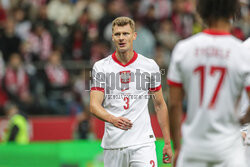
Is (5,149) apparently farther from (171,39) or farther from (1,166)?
(171,39)

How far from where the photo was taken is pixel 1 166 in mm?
11305

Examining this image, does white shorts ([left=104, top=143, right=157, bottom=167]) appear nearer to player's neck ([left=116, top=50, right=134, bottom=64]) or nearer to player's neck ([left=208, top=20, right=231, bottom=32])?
player's neck ([left=116, top=50, right=134, bottom=64])

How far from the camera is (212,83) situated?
4102mm

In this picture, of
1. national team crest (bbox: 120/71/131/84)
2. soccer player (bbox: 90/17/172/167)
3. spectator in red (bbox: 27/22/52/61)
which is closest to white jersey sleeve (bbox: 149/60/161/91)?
soccer player (bbox: 90/17/172/167)

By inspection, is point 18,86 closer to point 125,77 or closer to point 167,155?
point 125,77

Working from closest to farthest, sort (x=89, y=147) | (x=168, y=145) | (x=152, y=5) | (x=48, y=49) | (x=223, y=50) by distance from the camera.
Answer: (x=223, y=50), (x=168, y=145), (x=89, y=147), (x=48, y=49), (x=152, y=5)

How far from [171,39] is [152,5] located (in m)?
1.41

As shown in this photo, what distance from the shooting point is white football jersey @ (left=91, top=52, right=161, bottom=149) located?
659 cm

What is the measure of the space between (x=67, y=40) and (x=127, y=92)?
9100mm

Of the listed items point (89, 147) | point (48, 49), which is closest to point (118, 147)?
point (89, 147)

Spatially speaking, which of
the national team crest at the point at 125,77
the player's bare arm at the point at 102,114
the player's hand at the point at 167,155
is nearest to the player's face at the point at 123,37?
the national team crest at the point at 125,77

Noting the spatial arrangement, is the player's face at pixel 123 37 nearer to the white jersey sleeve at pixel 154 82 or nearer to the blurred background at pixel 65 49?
the white jersey sleeve at pixel 154 82

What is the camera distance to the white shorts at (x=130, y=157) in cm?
659

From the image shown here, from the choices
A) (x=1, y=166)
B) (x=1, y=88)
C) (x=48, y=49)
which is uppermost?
(x=48, y=49)
